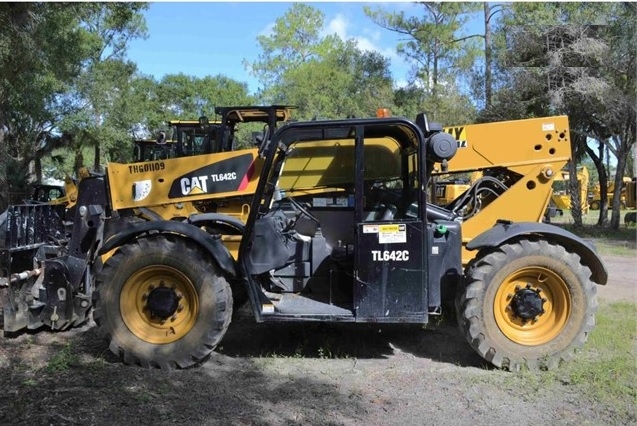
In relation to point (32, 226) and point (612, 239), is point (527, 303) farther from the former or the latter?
point (612, 239)

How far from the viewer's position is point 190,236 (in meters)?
5.06

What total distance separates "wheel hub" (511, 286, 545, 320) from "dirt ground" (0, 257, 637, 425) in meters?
0.56

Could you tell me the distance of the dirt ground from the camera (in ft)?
13.3

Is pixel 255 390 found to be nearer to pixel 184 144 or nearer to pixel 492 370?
pixel 492 370

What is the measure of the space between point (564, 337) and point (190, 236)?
3.45 meters

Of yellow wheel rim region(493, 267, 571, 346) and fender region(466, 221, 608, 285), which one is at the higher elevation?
fender region(466, 221, 608, 285)

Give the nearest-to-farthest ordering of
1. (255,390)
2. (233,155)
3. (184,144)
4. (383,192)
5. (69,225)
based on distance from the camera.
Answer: (255,390), (383,192), (233,155), (69,225), (184,144)

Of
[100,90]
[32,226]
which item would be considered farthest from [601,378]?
[100,90]

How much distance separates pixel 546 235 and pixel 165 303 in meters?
3.49

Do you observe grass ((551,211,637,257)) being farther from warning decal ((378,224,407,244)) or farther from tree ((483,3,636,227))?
warning decal ((378,224,407,244))

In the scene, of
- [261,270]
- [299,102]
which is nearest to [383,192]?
[261,270]

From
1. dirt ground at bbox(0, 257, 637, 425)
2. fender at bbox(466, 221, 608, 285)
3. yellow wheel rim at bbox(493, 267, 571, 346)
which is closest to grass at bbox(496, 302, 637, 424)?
dirt ground at bbox(0, 257, 637, 425)

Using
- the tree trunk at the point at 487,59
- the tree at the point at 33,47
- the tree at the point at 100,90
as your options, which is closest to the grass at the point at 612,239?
the tree trunk at the point at 487,59

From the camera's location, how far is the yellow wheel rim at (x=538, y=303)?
5.11 meters
